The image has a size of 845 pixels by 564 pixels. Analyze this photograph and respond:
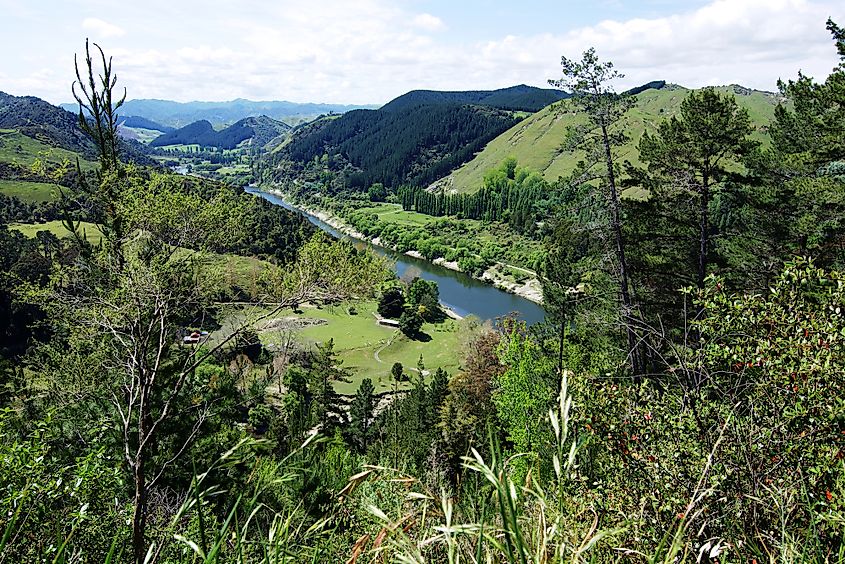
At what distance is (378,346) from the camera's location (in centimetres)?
5219

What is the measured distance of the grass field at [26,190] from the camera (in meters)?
86.8

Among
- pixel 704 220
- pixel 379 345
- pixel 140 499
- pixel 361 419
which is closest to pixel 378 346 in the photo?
pixel 379 345

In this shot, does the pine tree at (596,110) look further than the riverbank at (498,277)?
No

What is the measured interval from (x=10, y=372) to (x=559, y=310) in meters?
20.4

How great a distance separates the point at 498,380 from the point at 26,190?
101 m

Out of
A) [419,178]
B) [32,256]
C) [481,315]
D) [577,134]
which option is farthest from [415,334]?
[419,178]

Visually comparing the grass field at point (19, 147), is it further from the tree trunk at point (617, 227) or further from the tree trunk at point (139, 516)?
the tree trunk at point (139, 516)

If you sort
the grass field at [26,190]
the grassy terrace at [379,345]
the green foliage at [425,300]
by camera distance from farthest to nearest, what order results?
the grass field at [26,190]
the green foliage at [425,300]
the grassy terrace at [379,345]

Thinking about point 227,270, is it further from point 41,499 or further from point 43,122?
point 43,122

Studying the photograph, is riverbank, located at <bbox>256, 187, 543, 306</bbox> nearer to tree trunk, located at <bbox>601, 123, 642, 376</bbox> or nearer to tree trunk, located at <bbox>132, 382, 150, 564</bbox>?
tree trunk, located at <bbox>601, 123, 642, 376</bbox>

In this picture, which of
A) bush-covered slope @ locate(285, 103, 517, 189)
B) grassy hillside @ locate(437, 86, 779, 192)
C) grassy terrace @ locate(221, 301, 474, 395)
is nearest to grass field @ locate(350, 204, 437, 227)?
grassy hillside @ locate(437, 86, 779, 192)

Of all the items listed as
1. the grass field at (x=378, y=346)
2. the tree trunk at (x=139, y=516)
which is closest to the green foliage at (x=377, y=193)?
the grass field at (x=378, y=346)

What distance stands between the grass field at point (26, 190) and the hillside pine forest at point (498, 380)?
5843 cm

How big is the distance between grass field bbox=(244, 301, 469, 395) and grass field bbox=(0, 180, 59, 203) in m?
58.6
